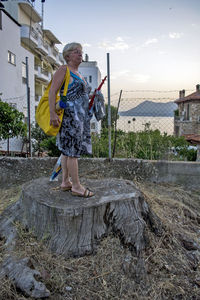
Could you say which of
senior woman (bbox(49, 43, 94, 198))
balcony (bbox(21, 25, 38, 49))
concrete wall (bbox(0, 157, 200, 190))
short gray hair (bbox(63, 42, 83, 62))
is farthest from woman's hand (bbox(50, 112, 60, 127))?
balcony (bbox(21, 25, 38, 49))

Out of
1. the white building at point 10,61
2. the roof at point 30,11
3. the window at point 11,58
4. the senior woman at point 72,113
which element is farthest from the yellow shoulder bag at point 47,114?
the roof at point 30,11

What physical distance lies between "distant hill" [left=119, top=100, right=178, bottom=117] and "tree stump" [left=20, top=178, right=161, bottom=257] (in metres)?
Result: 2.44

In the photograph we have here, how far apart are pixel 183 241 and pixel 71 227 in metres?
1.25

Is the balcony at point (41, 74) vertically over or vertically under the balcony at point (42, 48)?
under

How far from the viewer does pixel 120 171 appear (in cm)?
450

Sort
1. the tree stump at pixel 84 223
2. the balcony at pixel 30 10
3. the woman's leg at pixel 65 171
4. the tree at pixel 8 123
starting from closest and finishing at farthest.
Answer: the tree stump at pixel 84 223 < the woman's leg at pixel 65 171 < the tree at pixel 8 123 < the balcony at pixel 30 10

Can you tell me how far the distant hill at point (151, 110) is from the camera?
465cm

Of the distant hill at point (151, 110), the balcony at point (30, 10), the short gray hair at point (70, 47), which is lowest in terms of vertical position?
the distant hill at point (151, 110)

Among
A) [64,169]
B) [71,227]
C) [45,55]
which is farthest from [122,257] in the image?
[45,55]

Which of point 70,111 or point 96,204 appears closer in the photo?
point 96,204

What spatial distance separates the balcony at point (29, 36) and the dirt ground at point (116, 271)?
2013cm

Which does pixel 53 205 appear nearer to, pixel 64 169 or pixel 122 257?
pixel 64 169

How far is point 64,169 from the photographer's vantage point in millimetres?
2773

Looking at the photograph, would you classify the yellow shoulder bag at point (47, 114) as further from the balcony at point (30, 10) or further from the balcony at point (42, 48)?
the balcony at point (42, 48)
